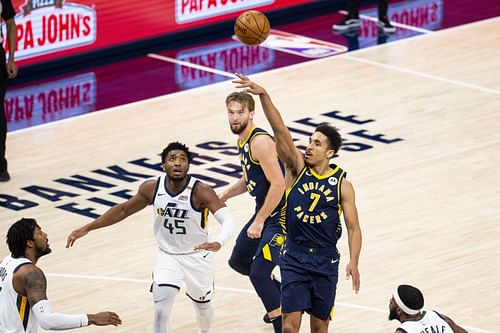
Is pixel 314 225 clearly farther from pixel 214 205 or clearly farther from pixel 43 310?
pixel 43 310

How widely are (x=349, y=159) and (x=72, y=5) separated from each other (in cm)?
603

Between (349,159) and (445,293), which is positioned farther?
(349,159)

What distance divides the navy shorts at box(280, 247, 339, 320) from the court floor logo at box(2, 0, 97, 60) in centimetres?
1033

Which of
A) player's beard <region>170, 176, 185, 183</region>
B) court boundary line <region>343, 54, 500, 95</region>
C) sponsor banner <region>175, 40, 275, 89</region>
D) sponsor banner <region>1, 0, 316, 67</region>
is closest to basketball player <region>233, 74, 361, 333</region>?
player's beard <region>170, 176, 185, 183</region>

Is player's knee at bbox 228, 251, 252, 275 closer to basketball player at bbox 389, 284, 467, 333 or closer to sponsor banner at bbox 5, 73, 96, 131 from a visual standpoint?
basketball player at bbox 389, 284, 467, 333

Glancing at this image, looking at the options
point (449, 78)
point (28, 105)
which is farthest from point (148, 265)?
point (449, 78)

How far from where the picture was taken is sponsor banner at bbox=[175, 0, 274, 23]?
21.5 m

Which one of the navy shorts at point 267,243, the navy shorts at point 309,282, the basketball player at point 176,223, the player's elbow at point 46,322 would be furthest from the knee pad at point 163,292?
the player's elbow at point 46,322

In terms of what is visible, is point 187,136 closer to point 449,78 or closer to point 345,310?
point 449,78

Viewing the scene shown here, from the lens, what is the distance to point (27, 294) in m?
9.19

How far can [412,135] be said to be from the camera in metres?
17.0

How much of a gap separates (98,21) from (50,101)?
6.87 feet

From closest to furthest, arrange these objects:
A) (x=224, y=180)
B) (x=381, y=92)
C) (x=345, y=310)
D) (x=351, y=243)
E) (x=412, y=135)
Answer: (x=351, y=243)
(x=345, y=310)
(x=224, y=180)
(x=412, y=135)
(x=381, y=92)

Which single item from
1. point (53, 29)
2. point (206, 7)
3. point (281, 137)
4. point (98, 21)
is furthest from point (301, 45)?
point (281, 137)
